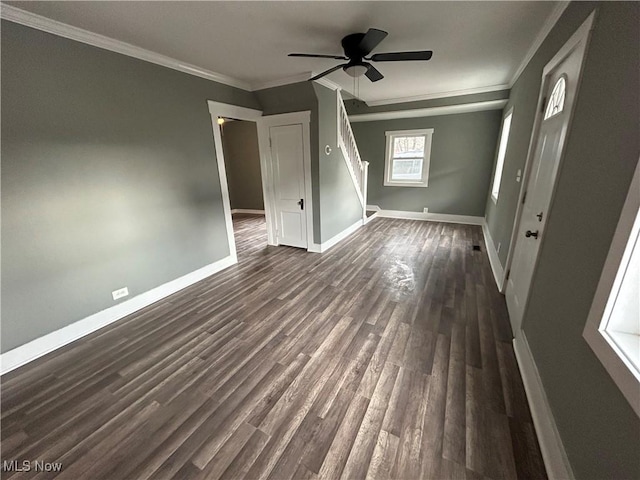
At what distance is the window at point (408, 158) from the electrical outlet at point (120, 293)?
19.1ft

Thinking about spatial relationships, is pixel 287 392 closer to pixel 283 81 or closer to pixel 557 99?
pixel 557 99

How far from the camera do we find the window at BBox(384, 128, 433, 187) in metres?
6.00

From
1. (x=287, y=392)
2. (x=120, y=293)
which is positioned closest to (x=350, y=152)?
(x=120, y=293)

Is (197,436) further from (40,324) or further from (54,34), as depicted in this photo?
(54,34)

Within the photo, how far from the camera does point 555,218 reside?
1.67 m

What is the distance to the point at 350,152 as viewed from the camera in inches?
198

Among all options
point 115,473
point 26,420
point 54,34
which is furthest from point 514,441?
point 54,34

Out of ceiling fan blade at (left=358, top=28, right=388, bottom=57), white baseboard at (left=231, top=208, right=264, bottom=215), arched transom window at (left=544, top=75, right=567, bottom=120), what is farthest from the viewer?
white baseboard at (left=231, top=208, right=264, bottom=215)

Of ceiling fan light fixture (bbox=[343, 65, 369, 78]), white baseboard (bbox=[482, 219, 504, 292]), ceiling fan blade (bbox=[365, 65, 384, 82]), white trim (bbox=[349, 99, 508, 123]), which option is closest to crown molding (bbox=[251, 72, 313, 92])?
ceiling fan light fixture (bbox=[343, 65, 369, 78])

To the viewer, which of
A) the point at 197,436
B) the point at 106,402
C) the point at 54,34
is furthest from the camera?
the point at 54,34

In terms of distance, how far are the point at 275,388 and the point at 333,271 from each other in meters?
2.02

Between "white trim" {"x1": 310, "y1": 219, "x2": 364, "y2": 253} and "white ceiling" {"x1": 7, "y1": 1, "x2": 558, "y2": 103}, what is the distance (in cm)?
258
